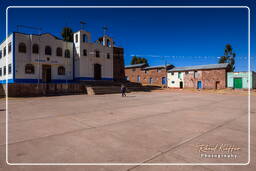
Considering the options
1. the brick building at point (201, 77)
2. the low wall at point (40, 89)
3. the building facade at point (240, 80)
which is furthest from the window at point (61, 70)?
the building facade at point (240, 80)

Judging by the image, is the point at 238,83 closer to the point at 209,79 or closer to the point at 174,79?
the point at 209,79

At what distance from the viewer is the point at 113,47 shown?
106ft

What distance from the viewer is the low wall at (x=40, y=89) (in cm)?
1783

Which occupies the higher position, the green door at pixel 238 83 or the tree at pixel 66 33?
the tree at pixel 66 33

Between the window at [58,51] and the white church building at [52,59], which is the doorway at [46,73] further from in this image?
the window at [58,51]

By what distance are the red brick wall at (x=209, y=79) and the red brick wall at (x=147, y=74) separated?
26.2 ft

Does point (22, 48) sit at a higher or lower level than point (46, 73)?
higher

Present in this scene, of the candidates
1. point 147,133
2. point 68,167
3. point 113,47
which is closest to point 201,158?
point 147,133

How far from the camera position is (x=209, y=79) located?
35094 mm

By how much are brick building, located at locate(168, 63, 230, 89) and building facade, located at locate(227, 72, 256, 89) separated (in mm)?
1039

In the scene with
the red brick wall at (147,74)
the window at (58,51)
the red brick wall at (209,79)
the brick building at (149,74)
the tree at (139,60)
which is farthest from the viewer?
the tree at (139,60)

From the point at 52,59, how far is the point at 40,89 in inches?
239

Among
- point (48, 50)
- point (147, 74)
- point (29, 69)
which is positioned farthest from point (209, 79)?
point (29, 69)

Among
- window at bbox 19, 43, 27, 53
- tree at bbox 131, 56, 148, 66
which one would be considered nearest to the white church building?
window at bbox 19, 43, 27, 53
